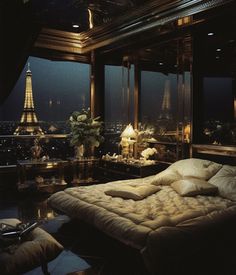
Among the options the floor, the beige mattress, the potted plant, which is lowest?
the floor

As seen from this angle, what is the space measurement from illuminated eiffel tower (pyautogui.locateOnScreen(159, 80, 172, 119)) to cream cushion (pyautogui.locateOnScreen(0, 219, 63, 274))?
325 centimetres

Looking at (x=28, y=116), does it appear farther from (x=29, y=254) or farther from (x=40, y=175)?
(x=29, y=254)

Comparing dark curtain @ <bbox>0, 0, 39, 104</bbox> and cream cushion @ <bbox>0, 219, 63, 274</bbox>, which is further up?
dark curtain @ <bbox>0, 0, 39, 104</bbox>

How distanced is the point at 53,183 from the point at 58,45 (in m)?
2.61

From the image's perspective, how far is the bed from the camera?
2439 millimetres

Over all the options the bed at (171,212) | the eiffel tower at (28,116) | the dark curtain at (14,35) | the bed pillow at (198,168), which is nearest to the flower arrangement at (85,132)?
the eiffel tower at (28,116)

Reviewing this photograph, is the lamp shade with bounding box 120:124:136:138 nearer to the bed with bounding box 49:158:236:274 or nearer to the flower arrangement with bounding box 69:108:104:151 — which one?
the flower arrangement with bounding box 69:108:104:151

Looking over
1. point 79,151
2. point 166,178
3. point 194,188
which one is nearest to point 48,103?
point 79,151

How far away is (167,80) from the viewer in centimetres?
529

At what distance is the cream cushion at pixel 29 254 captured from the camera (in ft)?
7.19

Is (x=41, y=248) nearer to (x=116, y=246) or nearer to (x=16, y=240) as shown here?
(x=16, y=240)

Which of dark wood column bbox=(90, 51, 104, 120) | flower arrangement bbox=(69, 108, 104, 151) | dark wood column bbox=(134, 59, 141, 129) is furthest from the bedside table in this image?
dark wood column bbox=(90, 51, 104, 120)

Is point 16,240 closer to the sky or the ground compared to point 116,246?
closer to the sky

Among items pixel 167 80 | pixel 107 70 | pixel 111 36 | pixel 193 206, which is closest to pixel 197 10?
A: pixel 167 80
